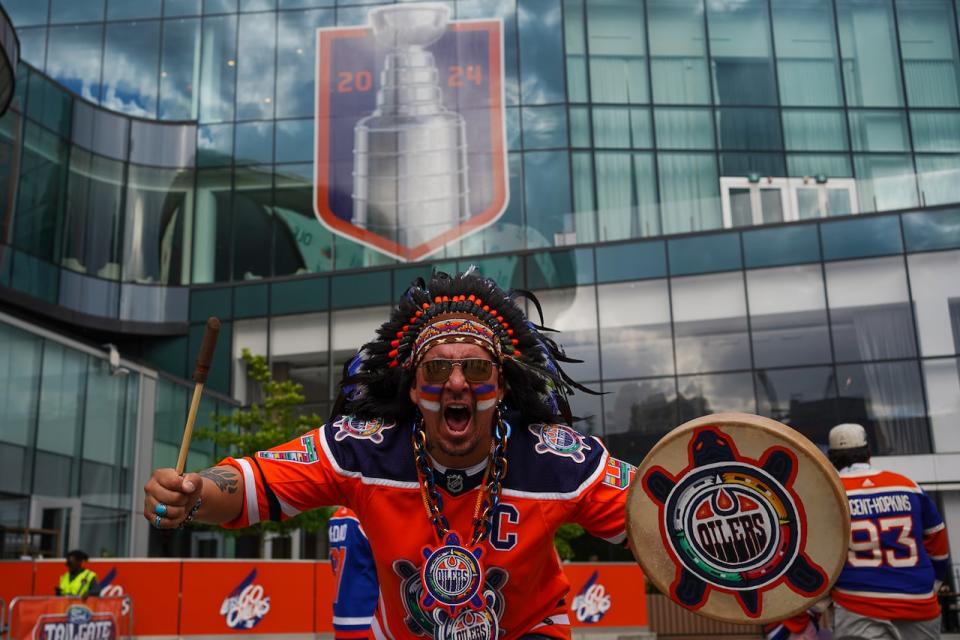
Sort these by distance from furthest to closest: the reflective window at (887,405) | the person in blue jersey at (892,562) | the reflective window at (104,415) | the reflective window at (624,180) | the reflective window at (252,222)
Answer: the reflective window at (624,180), the reflective window at (252,222), the reflective window at (887,405), the reflective window at (104,415), the person in blue jersey at (892,562)

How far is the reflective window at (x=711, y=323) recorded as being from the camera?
28.7 metres

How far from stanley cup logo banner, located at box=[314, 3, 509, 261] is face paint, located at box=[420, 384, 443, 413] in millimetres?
28345

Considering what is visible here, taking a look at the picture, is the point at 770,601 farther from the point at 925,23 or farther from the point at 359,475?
the point at 925,23

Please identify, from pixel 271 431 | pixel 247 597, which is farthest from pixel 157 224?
pixel 247 597

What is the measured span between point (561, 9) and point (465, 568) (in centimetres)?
3386

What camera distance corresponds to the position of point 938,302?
27.3 m

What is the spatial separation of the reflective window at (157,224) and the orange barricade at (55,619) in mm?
22144

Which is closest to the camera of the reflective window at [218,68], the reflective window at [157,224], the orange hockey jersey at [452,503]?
the orange hockey jersey at [452,503]

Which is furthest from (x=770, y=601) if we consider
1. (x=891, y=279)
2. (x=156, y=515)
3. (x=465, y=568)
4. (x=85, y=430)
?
(x=891, y=279)

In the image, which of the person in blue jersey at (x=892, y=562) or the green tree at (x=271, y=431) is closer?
the person in blue jersey at (x=892, y=562)

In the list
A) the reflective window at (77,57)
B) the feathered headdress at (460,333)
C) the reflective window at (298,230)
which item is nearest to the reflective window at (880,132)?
the reflective window at (298,230)

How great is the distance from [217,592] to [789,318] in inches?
687

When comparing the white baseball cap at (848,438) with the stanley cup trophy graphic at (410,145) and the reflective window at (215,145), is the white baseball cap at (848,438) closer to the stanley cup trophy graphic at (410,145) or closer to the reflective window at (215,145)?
the stanley cup trophy graphic at (410,145)

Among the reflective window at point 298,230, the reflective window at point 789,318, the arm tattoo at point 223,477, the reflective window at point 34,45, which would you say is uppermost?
the reflective window at point 34,45
